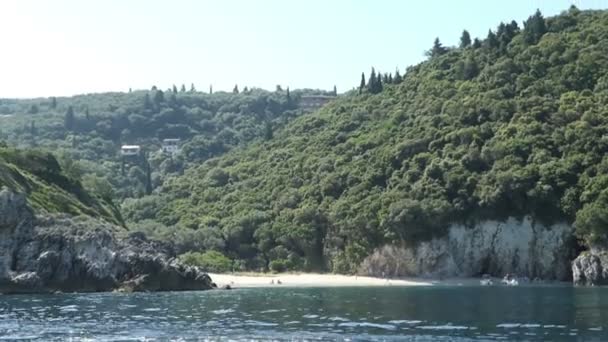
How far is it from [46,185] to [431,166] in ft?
171

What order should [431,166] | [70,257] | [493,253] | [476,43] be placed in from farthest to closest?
A: [476,43], [431,166], [493,253], [70,257]

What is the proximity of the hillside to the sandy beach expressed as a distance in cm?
469

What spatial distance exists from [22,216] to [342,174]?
57.8 meters

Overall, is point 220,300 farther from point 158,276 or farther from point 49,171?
point 49,171

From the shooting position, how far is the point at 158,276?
313 ft

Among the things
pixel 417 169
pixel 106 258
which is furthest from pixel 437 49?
pixel 106 258

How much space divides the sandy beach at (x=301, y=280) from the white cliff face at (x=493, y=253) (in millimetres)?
3595

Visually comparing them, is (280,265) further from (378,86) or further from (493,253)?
(378,86)

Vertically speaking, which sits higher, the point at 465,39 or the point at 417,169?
the point at 465,39

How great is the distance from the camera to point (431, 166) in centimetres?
12481

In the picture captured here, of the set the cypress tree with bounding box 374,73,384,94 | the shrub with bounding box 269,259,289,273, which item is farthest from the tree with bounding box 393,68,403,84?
the shrub with bounding box 269,259,289,273

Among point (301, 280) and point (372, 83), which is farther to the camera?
point (372, 83)

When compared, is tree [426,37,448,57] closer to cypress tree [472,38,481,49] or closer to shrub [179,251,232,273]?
cypress tree [472,38,481,49]

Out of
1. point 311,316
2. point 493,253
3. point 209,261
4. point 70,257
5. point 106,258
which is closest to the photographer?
point 311,316
